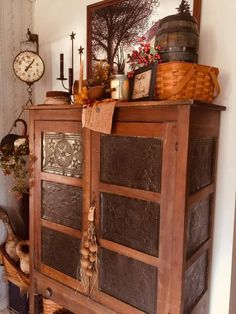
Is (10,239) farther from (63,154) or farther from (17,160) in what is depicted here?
(63,154)

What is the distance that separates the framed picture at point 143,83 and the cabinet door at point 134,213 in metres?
0.13

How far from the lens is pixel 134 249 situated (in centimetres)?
123

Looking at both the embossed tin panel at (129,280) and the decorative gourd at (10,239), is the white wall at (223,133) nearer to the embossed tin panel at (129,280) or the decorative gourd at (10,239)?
the embossed tin panel at (129,280)

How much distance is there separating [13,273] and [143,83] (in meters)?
1.61

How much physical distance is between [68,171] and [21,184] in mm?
666

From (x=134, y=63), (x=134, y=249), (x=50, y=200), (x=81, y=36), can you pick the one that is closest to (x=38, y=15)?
(x=81, y=36)

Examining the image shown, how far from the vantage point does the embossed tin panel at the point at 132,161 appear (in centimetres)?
115

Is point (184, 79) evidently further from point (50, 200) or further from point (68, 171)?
point (50, 200)

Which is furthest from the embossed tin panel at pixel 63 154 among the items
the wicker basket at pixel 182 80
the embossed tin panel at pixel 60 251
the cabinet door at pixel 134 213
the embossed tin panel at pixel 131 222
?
the wicker basket at pixel 182 80

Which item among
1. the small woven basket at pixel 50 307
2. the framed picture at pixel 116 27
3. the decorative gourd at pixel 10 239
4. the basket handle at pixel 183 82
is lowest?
the small woven basket at pixel 50 307

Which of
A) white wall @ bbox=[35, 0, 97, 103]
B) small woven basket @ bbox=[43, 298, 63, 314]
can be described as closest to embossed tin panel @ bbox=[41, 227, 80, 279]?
small woven basket @ bbox=[43, 298, 63, 314]

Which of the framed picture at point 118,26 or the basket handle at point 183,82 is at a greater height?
the framed picture at point 118,26

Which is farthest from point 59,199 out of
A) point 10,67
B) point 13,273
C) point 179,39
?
point 10,67

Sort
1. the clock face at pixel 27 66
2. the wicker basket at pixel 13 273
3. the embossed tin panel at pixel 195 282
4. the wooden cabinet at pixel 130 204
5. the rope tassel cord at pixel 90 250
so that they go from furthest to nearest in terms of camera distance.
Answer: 1. the clock face at pixel 27 66
2. the wicker basket at pixel 13 273
3. the rope tassel cord at pixel 90 250
4. the embossed tin panel at pixel 195 282
5. the wooden cabinet at pixel 130 204
